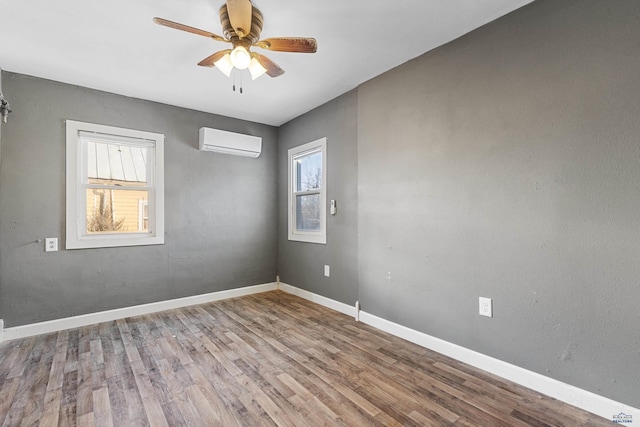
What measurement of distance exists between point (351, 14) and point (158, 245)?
3.15m

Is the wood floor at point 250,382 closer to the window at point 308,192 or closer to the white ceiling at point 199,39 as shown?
the window at point 308,192

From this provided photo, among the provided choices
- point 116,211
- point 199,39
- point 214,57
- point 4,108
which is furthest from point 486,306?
point 4,108

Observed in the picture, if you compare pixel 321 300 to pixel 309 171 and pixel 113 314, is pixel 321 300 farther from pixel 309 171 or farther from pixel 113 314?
pixel 113 314

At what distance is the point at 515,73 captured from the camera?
196 centimetres

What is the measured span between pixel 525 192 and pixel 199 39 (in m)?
2.62

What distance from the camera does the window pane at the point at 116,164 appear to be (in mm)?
3211

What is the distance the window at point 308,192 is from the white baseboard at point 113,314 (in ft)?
3.69

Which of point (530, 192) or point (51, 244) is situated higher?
point (530, 192)

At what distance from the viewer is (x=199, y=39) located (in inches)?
89.3

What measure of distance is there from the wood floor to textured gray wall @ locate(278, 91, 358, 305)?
2.10 feet

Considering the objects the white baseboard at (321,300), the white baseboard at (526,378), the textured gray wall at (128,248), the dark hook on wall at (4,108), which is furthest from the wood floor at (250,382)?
the dark hook on wall at (4,108)

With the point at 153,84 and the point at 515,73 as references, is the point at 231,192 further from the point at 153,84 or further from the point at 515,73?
the point at 515,73

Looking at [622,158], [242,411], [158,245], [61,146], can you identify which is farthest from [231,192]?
[622,158]

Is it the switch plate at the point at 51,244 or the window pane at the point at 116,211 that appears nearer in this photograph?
the switch plate at the point at 51,244
